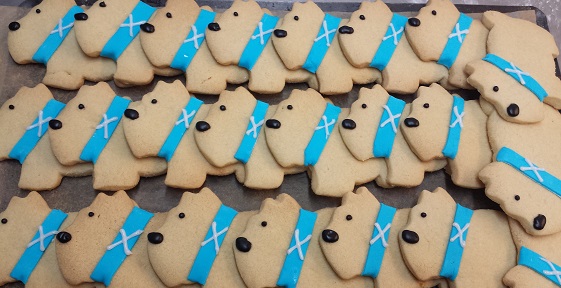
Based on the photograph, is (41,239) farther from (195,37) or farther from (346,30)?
(346,30)

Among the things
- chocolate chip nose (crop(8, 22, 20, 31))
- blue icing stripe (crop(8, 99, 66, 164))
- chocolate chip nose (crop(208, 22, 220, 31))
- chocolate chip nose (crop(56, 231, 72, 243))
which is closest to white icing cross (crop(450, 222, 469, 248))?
chocolate chip nose (crop(208, 22, 220, 31))

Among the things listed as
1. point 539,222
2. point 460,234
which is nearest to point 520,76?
point 539,222

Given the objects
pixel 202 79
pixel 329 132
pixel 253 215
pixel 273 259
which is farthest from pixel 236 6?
pixel 273 259

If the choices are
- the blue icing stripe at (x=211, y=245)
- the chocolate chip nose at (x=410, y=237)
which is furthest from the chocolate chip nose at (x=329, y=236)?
the blue icing stripe at (x=211, y=245)

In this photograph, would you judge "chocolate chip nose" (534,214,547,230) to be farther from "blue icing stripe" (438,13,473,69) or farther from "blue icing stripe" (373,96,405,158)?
"blue icing stripe" (438,13,473,69)

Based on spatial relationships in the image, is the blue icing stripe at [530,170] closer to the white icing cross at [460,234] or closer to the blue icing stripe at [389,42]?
the white icing cross at [460,234]
